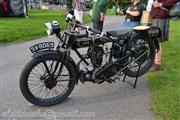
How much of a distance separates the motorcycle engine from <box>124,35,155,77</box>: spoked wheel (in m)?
0.60

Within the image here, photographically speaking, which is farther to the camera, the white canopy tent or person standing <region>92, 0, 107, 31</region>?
the white canopy tent

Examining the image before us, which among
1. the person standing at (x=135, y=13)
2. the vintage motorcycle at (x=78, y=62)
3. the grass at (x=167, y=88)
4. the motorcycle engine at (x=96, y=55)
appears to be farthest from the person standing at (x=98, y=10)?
the motorcycle engine at (x=96, y=55)

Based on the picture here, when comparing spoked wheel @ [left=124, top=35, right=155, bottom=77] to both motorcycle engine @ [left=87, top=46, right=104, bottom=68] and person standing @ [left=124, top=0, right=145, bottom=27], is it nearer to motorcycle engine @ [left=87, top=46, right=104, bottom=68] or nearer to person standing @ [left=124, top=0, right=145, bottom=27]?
motorcycle engine @ [left=87, top=46, right=104, bottom=68]

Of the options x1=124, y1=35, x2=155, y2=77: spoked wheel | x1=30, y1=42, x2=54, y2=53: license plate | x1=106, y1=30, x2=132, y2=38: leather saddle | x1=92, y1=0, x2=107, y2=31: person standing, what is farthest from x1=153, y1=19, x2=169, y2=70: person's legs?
x1=92, y1=0, x2=107, y2=31: person standing

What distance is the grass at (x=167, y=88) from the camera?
4.91m

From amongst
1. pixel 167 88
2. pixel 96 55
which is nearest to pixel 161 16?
pixel 167 88

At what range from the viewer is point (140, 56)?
6.25 metres

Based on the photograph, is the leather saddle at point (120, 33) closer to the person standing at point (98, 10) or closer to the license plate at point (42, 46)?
the license plate at point (42, 46)

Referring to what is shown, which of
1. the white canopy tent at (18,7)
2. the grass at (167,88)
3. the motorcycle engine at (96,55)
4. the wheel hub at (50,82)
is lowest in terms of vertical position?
the white canopy tent at (18,7)

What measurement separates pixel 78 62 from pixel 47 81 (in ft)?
1.92

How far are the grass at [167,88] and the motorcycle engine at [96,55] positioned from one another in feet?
3.31

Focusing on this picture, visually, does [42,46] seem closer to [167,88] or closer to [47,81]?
[47,81]

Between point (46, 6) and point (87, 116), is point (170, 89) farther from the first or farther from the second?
point (46, 6)

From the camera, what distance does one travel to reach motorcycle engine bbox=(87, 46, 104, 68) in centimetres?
566
